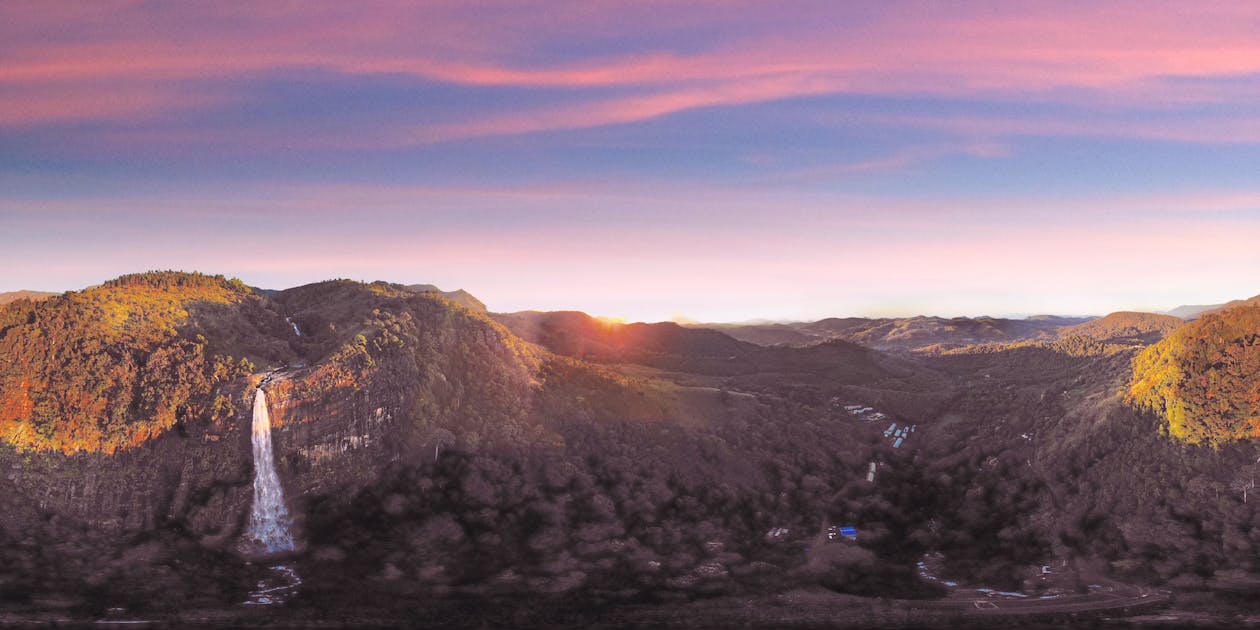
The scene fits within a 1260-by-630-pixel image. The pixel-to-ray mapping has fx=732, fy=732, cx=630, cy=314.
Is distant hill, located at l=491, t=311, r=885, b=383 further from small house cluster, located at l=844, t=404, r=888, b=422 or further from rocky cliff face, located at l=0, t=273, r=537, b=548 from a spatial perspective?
rocky cliff face, located at l=0, t=273, r=537, b=548

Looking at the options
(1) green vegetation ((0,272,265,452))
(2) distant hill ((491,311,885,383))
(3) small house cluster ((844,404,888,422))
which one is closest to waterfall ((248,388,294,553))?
(1) green vegetation ((0,272,265,452))

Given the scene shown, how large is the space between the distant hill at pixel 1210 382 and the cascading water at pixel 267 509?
61480 millimetres

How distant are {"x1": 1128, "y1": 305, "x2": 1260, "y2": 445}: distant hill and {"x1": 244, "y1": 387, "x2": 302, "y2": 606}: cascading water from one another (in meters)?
61.5

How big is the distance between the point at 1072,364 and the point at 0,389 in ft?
392

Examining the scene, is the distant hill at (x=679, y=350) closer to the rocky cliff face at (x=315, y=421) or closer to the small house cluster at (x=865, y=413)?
the small house cluster at (x=865, y=413)

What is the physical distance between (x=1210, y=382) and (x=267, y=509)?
6704cm

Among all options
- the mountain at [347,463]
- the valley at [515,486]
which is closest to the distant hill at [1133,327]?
the valley at [515,486]

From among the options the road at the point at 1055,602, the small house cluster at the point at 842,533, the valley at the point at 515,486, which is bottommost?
the road at the point at 1055,602

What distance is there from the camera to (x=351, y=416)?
171 ft

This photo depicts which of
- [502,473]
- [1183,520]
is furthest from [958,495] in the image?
[502,473]

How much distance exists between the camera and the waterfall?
45.0 metres

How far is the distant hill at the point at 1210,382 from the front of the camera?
52.3 metres

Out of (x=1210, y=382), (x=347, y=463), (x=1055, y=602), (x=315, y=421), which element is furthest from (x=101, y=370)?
(x=1210, y=382)

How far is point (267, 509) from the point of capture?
4616cm
